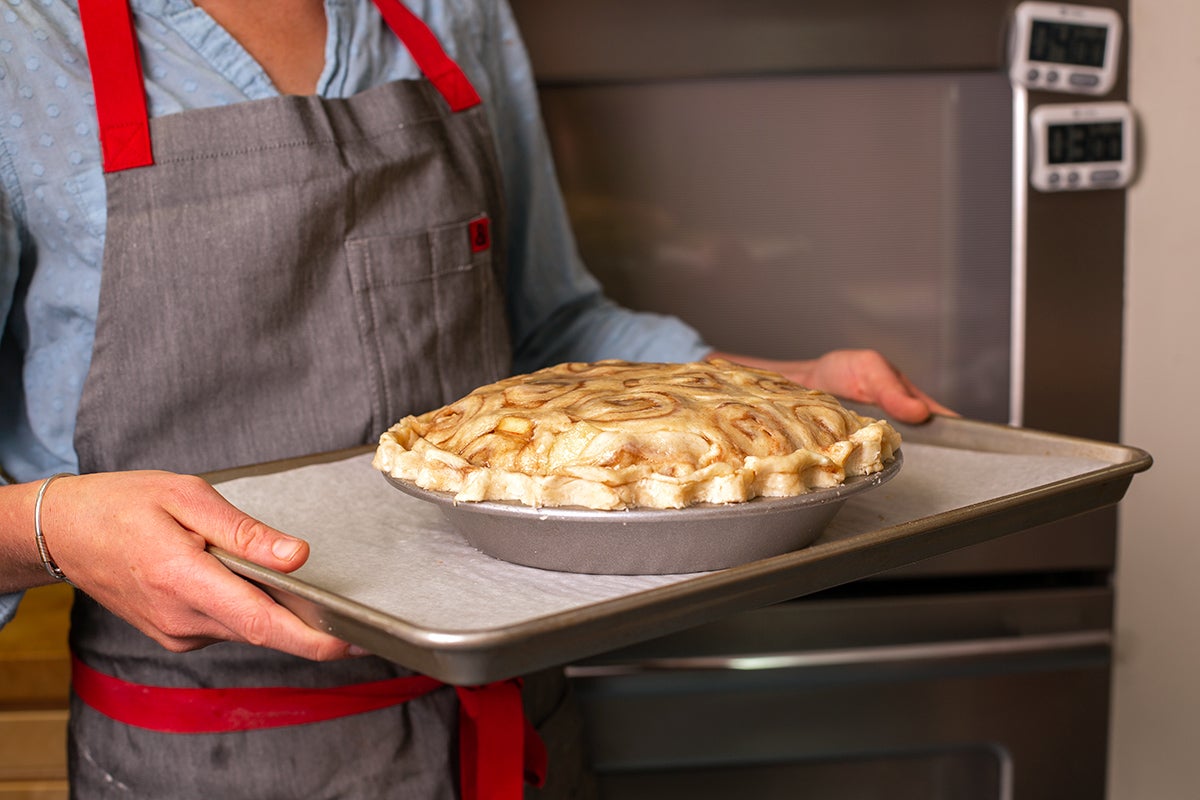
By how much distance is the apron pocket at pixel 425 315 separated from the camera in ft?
2.93

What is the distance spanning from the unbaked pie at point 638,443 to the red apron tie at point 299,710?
25 centimetres

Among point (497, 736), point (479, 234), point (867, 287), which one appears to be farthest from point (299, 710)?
point (867, 287)

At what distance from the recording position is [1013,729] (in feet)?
4.35

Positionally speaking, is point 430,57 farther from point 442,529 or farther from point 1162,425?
point 1162,425

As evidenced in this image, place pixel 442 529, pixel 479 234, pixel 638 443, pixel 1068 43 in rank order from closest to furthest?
pixel 638 443, pixel 442 529, pixel 479 234, pixel 1068 43

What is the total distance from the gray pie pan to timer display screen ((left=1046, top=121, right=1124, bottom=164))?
807mm

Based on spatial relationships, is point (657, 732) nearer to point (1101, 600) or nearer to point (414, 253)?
point (1101, 600)

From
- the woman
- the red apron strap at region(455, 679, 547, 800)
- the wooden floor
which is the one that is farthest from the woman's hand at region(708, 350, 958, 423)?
the wooden floor

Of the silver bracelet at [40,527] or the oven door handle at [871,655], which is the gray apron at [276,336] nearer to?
the silver bracelet at [40,527]

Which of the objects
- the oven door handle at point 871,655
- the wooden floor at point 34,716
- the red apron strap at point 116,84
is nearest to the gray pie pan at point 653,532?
the red apron strap at point 116,84

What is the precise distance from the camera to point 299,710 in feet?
2.84

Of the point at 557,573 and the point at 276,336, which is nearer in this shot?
the point at 557,573

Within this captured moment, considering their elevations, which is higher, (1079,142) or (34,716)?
(1079,142)

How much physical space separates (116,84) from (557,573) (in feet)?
1.61
